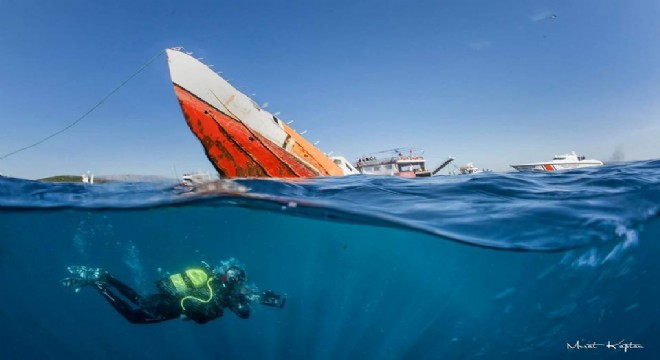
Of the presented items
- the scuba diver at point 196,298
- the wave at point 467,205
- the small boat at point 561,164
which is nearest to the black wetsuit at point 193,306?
the scuba diver at point 196,298

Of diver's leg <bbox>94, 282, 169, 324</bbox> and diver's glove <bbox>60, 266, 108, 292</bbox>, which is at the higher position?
diver's glove <bbox>60, 266, 108, 292</bbox>

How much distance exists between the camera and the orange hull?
15570 mm

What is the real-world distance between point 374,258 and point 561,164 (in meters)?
41.7

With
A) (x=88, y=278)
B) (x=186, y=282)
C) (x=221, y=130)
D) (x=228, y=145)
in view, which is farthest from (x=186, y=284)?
(x=221, y=130)

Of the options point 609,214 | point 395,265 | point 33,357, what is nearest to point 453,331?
point 395,265

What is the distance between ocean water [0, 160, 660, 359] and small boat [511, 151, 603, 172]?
29.7 m

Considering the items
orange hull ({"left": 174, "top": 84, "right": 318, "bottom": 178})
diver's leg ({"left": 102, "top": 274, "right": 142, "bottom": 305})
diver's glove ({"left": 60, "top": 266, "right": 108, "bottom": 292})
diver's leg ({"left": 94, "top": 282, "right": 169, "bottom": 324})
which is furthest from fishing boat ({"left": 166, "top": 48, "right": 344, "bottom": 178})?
diver's leg ({"left": 94, "top": 282, "right": 169, "bottom": 324})

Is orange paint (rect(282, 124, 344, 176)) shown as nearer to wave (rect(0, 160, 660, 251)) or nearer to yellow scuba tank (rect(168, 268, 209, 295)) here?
wave (rect(0, 160, 660, 251))

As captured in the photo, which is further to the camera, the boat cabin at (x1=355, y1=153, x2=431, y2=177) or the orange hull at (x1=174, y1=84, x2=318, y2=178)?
the boat cabin at (x1=355, y1=153, x2=431, y2=177)

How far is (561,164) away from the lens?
39312 millimetres

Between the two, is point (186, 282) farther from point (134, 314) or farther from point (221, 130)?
point (221, 130)

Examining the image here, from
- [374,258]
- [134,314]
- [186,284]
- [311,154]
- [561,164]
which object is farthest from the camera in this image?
[561,164]

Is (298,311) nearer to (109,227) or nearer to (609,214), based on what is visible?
(109,227)

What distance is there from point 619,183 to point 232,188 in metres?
11.0
